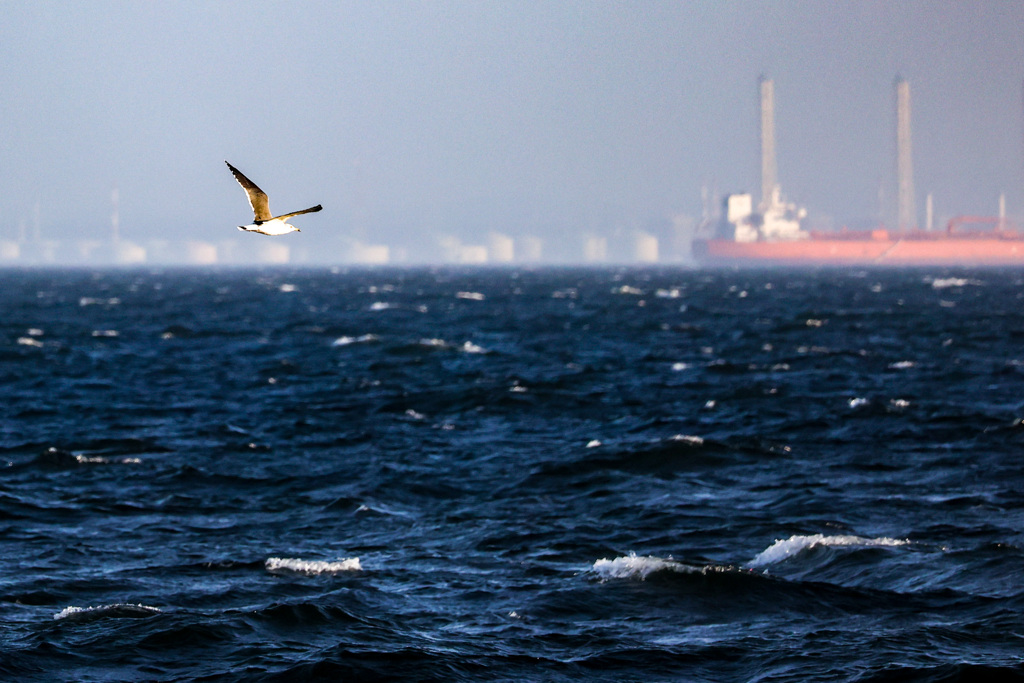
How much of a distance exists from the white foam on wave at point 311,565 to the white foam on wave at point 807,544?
5.79 m

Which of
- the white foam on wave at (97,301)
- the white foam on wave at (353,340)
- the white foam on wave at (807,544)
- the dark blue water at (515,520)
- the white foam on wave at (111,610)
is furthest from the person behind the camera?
the white foam on wave at (97,301)

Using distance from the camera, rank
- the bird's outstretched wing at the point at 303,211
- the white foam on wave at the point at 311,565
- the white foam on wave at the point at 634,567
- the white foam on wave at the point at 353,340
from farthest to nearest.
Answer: the white foam on wave at the point at 353,340, the white foam on wave at the point at 311,565, the white foam on wave at the point at 634,567, the bird's outstretched wing at the point at 303,211

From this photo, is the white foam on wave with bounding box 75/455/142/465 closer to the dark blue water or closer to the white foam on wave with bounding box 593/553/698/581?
the dark blue water

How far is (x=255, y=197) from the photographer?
400 inches

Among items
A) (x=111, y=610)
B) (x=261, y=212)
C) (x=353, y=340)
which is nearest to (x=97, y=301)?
(x=353, y=340)

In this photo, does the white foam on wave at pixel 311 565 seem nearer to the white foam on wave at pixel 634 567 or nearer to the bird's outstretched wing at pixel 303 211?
the white foam on wave at pixel 634 567

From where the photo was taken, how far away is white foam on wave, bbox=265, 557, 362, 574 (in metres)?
17.5

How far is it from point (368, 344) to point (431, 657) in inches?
1683

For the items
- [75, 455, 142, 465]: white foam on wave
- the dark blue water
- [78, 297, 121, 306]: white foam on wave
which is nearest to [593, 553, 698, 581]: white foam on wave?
the dark blue water

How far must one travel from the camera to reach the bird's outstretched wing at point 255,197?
399 inches

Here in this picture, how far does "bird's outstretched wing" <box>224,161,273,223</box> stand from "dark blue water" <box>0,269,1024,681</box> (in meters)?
5.56

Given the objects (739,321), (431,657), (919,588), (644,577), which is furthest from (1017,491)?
(739,321)

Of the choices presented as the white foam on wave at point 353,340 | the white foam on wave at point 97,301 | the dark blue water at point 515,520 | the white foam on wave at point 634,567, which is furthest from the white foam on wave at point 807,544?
the white foam on wave at point 97,301

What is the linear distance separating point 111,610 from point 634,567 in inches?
278
